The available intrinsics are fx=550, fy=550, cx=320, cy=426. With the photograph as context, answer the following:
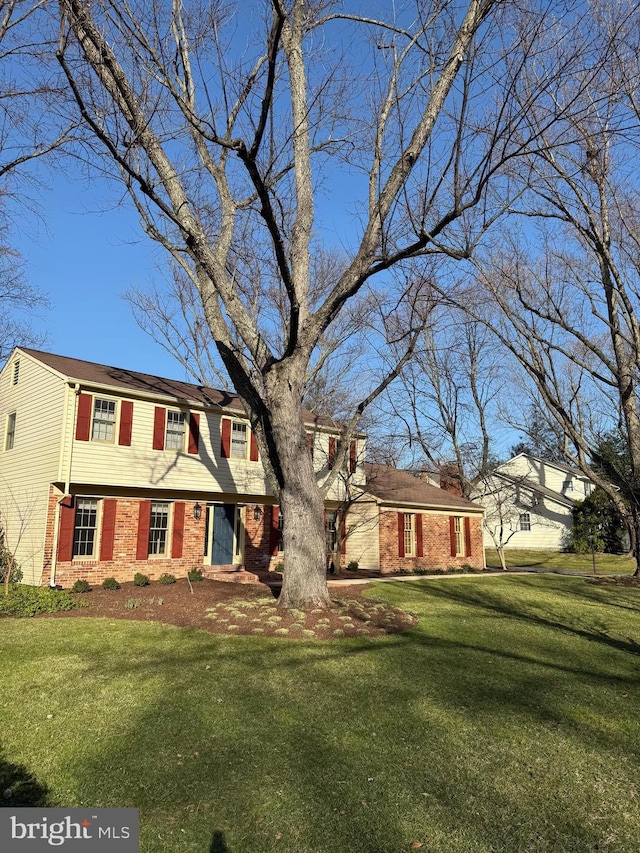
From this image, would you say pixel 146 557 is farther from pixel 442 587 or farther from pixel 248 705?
pixel 248 705

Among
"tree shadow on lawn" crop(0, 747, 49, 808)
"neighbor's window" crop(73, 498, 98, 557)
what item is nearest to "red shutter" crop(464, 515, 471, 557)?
"neighbor's window" crop(73, 498, 98, 557)

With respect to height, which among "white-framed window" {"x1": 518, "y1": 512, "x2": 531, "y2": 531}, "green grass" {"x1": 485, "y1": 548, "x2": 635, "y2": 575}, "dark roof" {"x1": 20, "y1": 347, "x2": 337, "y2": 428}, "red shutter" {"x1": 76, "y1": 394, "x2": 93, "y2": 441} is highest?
"dark roof" {"x1": 20, "y1": 347, "x2": 337, "y2": 428}

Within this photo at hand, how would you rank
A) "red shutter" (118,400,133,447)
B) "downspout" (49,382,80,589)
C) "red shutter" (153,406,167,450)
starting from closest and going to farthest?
"downspout" (49,382,80,589) → "red shutter" (118,400,133,447) → "red shutter" (153,406,167,450)

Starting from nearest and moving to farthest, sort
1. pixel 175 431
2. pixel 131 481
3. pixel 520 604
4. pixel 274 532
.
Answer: pixel 520 604, pixel 131 481, pixel 175 431, pixel 274 532

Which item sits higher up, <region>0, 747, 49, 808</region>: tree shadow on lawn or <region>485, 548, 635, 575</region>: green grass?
<region>485, 548, 635, 575</region>: green grass

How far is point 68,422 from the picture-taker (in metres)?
13.9

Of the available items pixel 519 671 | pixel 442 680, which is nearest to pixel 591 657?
pixel 519 671

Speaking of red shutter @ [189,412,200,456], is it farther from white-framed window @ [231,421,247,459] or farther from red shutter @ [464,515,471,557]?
red shutter @ [464,515,471,557]

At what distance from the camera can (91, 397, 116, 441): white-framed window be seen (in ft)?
48.0

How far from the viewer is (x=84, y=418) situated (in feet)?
46.8

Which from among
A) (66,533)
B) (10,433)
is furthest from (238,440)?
(10,433)

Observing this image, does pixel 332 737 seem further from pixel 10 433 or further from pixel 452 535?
pixel 452 535

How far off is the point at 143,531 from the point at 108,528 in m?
1.01

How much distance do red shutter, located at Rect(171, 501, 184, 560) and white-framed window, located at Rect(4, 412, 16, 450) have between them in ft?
17.7
